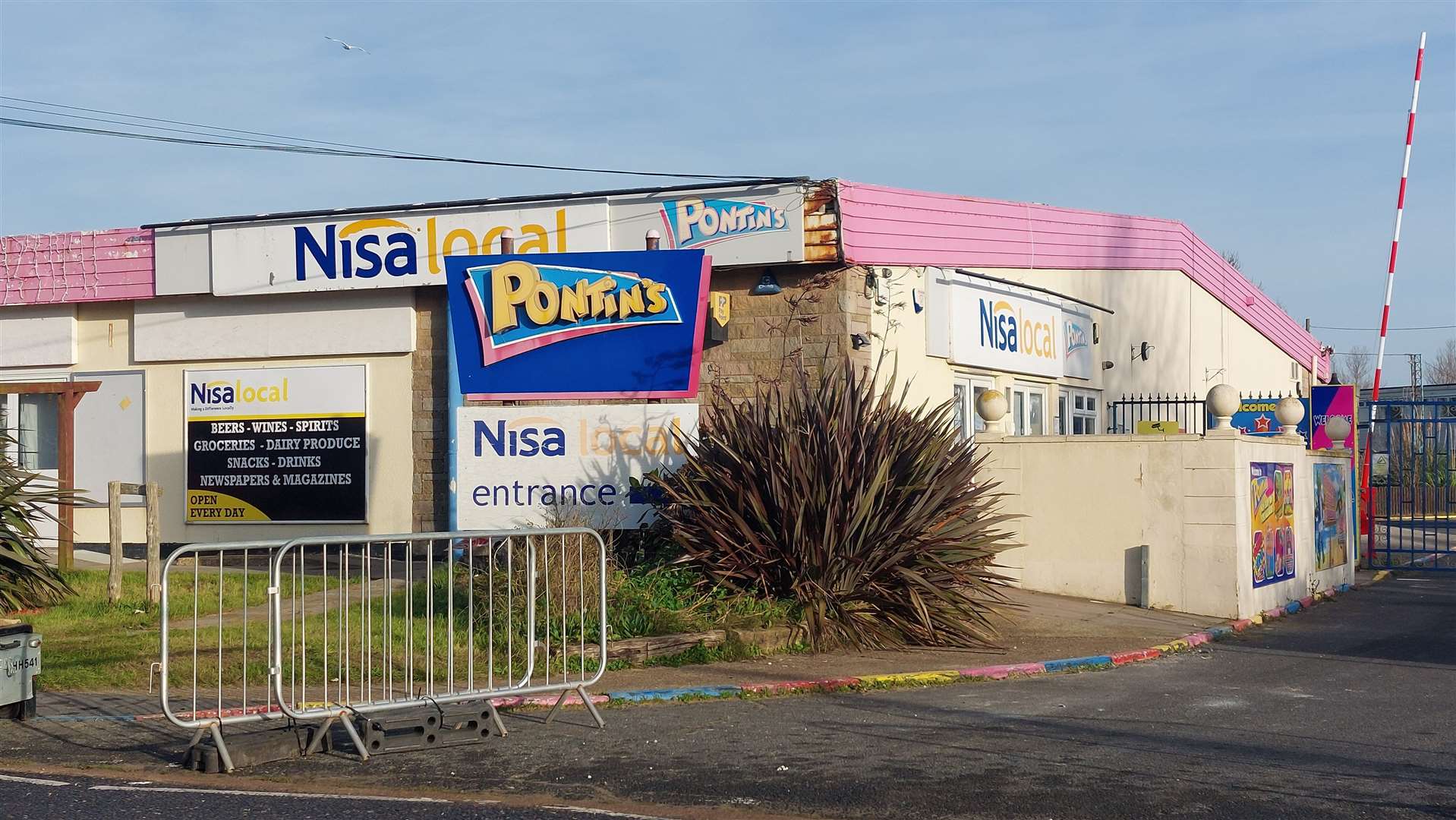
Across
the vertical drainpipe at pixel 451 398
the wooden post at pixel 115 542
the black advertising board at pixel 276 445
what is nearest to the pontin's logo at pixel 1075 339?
the vertical drainpipe at pixel 451 398

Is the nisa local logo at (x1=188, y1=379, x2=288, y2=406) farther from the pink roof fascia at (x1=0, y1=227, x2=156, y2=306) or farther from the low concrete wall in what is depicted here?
the low concrete wall

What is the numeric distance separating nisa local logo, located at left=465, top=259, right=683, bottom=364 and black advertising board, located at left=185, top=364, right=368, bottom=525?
3291 millimetres

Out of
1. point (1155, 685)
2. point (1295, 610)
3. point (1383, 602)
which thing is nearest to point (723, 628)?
point (1155, 685)

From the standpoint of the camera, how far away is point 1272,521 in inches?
631

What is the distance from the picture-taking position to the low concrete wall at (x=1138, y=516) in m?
14.9

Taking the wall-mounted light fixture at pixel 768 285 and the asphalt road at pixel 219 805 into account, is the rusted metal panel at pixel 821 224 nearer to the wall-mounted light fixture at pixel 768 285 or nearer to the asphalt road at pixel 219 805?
the wall-mounted light fixture at pixel 768 285

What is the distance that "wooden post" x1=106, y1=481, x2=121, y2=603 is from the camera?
13.9 m

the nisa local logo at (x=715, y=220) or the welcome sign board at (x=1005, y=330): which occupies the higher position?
the nisa local logo at (x=715, y=220)

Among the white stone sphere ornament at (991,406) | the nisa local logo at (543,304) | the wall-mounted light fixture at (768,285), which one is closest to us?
the nisa local logo at (543,304)

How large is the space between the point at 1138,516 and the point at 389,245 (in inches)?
392

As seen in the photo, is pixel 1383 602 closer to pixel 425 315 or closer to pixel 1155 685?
pixel 1155 685

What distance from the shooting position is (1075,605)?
600 inches

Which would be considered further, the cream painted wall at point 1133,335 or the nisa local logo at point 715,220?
the cream painted wall at point 1133,335

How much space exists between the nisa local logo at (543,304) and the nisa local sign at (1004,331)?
4.59m
